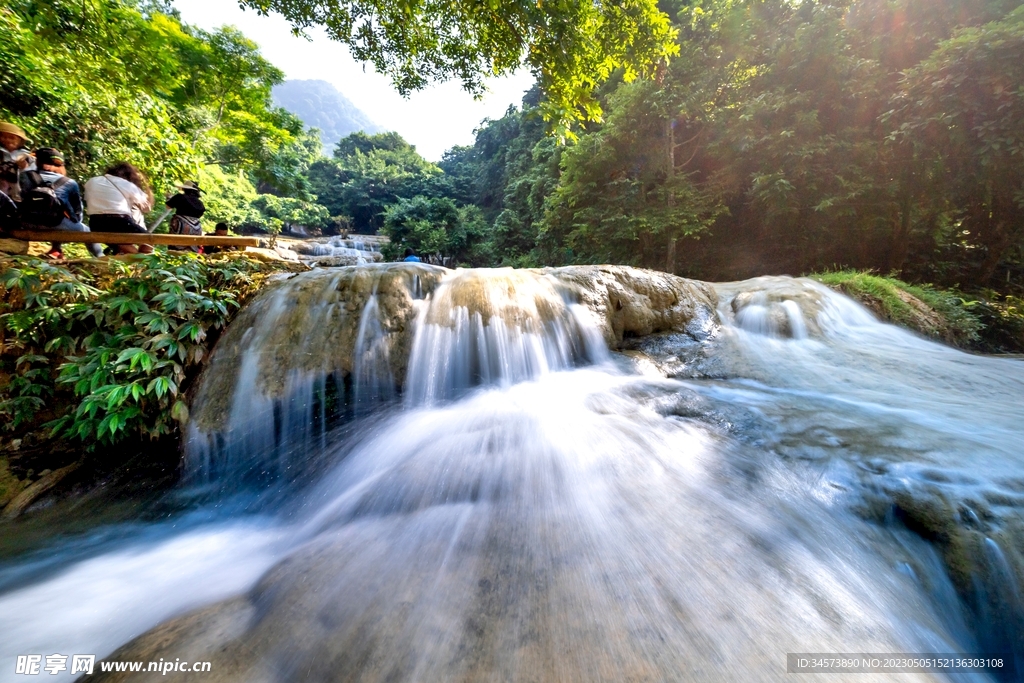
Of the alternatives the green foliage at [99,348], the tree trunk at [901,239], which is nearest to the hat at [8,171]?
the green foliage at [99,348]

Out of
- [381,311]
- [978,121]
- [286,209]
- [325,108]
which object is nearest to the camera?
[381,311]

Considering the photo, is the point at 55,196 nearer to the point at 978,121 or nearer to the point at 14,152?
the point at 14,152

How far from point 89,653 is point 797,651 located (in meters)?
2.50

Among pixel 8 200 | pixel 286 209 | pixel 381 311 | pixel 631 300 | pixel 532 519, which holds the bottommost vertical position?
pixel 532 519

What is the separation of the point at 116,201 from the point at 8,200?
2.69 ft

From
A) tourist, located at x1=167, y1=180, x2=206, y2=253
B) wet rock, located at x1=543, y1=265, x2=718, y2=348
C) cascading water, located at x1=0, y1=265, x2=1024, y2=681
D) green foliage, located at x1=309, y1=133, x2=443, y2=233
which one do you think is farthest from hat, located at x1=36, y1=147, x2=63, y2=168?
green foliage, located at x1=309, y1=133, x2=443, y2=233

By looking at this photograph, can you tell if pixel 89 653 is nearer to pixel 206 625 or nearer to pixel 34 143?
pixel 206 625

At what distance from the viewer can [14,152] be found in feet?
13.0

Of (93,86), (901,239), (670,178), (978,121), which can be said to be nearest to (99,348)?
(93,86)

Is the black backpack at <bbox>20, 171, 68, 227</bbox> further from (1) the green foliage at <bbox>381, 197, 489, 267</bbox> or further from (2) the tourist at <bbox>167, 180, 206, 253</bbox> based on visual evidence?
(1) the green foliage at <bbox>381, 197, 489, 267</bbox>

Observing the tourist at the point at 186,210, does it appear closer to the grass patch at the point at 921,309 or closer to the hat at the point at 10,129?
the hat at the point at 10,129

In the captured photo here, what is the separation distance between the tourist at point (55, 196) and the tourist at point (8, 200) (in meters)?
0.12

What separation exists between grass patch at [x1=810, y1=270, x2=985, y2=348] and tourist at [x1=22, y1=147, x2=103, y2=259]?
36.4ft

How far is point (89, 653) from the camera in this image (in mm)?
1302
